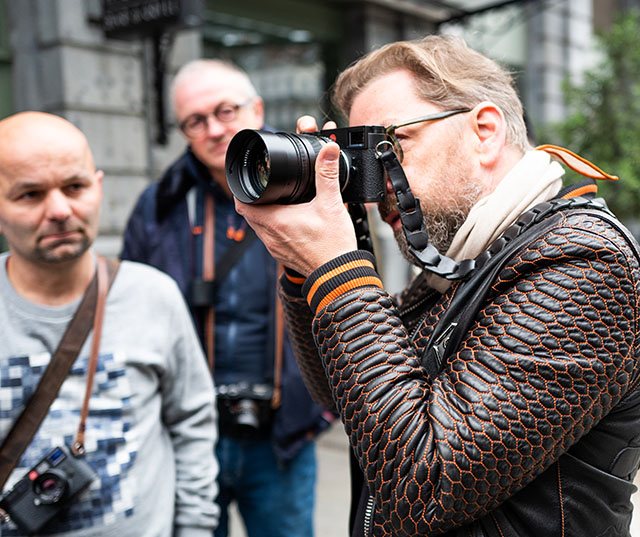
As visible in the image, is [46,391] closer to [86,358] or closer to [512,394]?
[86,358]

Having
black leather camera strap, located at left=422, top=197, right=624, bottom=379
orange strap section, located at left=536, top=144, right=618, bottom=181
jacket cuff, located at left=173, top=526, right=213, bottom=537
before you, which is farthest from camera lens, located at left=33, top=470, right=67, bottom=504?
orange strap section, located at left=536, top=144, right=618, bottom=181

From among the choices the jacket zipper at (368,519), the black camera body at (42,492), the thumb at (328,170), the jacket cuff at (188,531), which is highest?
the thumb at (328,170)

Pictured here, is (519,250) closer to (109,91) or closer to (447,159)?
(447,159)

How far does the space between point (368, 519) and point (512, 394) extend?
1.35ft

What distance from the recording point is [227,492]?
2.34m

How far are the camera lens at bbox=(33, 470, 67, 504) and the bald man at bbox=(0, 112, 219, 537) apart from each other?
3cm

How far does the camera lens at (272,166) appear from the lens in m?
1.12

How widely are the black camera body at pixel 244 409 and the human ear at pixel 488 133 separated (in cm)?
130

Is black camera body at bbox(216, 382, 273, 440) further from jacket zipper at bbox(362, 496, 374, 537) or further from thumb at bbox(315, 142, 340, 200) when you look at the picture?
thumb at bbox(315, 142, 340, 200)

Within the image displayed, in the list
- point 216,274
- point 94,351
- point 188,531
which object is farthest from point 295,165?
point 216,274

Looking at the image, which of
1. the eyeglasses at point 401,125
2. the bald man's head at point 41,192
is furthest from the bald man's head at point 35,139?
the eyeglasses at point 401,125

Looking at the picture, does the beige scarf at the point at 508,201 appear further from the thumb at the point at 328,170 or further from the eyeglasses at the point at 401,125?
the thumb at the point at 328,170

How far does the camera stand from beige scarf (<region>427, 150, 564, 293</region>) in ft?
3.90

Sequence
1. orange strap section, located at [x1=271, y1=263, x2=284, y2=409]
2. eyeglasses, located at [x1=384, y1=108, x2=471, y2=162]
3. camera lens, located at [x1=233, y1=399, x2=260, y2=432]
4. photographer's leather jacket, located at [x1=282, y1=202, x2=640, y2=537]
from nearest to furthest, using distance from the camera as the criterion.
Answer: photographer's leather jacket, located at [x1=282, y1=202, x2=640, y2=537] < eyeglasses, located at [x1=384, y1=108, x2=471, y2=162] < camera lens, located at [x1=233, y1=399, x2=260, y2=432] < orange strap section, located at [x1=271, y1=263, x2=284, y2=409]
